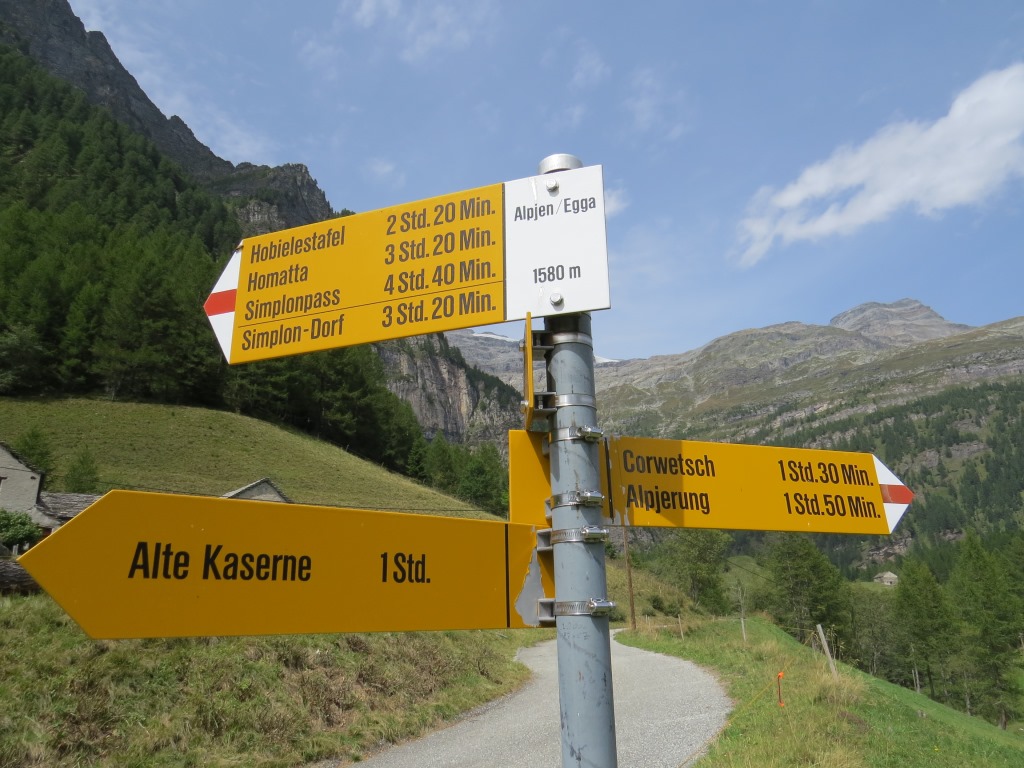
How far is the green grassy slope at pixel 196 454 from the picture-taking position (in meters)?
38.4

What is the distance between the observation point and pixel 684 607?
169 feet

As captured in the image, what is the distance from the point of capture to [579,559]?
2281 mm

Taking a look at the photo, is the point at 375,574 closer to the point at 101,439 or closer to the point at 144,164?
the point at 101,439

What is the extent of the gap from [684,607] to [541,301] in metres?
54.2

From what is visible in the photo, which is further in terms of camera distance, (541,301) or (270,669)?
(270,669)

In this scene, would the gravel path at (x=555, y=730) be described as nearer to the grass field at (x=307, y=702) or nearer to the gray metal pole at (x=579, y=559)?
the grass field at (x=307, y=702)

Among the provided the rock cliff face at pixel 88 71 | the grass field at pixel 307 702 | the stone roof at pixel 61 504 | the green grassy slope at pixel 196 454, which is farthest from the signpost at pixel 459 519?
the rock cliff face at pixel 88 71

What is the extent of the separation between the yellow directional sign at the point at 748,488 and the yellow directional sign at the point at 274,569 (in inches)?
21.9

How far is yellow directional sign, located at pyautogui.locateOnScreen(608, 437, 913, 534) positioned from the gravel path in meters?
7.56

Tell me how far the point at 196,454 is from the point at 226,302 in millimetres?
45477

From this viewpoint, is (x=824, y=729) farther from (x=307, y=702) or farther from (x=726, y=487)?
(x=726, y=487)

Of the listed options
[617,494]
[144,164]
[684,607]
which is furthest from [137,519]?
[144,164]

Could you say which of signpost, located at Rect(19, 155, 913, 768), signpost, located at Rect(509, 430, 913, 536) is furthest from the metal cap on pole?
signpost, located at Rect(509, 430, 913, 536)

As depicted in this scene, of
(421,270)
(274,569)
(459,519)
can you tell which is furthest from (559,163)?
(274,569)
